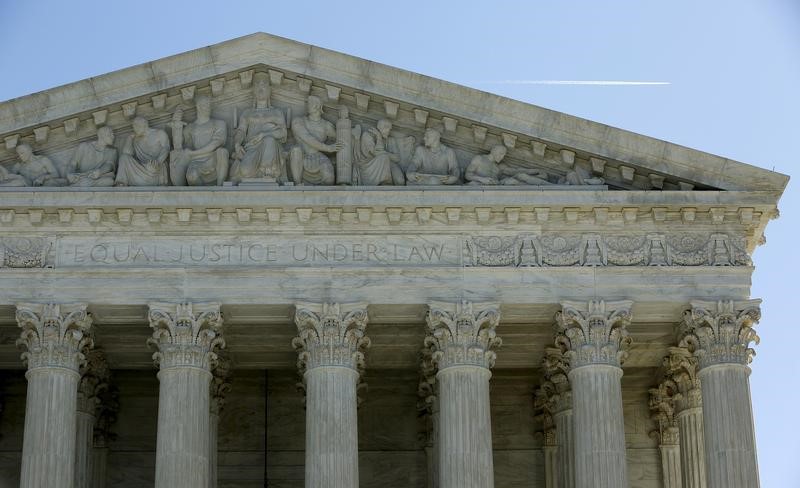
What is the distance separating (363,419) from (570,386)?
6633 mm

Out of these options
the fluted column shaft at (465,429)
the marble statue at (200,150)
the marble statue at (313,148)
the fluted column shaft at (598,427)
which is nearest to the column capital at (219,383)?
the marble statue at (200,150)

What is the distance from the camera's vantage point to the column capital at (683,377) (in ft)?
163

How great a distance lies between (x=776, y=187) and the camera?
47375 mm

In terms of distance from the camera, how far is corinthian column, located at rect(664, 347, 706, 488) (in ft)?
164

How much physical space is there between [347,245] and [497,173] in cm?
398

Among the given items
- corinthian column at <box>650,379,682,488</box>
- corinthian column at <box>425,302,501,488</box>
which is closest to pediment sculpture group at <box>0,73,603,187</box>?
corinthian column at <box>425,302,501,488</box>

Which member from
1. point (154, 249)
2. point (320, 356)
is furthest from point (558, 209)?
point (154, 249)

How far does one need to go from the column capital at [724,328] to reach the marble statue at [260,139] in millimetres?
10339

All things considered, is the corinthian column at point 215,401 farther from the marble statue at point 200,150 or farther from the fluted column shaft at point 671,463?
the fluted column shaft at point 671,463

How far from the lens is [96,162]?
47938mm

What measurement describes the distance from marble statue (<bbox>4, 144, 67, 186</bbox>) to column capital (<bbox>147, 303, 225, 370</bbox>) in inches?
160

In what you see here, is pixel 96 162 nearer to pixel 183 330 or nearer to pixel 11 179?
pixel 11 179

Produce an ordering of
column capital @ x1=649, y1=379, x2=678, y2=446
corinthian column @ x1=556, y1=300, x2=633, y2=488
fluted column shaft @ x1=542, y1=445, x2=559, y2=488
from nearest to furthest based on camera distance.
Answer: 1. corinthian column @ x1=556, y1=300, x2=633, y2=488
2. column capital @ x1=649, y1=379, x2=678, y2=446
3. fluted column shaft @ x1=542, y1=445, x2=559, y2=488

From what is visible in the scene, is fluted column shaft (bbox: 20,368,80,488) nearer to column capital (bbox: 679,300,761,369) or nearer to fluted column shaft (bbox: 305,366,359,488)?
fluted column shaft (bbox: 305,366,359,488)
